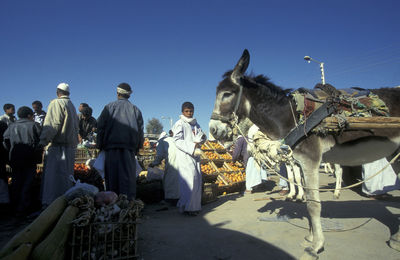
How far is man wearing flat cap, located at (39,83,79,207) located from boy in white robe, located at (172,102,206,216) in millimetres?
2218

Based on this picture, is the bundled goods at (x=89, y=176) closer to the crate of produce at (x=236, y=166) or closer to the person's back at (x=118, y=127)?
the person's back at (x=118, y=127)

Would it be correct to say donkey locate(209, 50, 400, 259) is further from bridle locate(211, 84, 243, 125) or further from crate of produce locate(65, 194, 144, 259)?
crate of produce locate(65, 194, 144, 259)

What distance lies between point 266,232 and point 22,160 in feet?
16.4

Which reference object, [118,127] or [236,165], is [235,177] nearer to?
[236,165]

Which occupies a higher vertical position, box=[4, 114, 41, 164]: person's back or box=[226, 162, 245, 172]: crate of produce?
box=[4, 114, 41, 164]: person's back

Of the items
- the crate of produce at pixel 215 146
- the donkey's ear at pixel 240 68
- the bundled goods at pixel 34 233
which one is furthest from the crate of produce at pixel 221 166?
the bundled goods at pixel 34 233

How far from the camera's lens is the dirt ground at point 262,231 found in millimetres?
2891

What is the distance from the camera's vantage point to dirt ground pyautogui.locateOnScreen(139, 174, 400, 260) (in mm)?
2889

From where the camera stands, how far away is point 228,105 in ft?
11.0

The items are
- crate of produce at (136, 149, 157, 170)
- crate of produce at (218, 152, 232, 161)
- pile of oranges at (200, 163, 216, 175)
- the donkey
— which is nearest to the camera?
the donkey

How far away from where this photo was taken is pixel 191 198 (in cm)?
489

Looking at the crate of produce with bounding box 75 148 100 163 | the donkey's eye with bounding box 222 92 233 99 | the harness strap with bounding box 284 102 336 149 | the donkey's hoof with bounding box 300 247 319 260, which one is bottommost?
the donkey's hoof with bounding box 300 247 319 260

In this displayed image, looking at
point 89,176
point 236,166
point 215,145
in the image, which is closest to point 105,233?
point 89,176

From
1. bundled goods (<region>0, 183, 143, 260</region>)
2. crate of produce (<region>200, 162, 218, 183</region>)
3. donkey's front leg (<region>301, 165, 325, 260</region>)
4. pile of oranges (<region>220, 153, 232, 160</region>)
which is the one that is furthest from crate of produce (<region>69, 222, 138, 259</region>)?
pile of oranges (<region>220, 153, 232, 160</region>)
